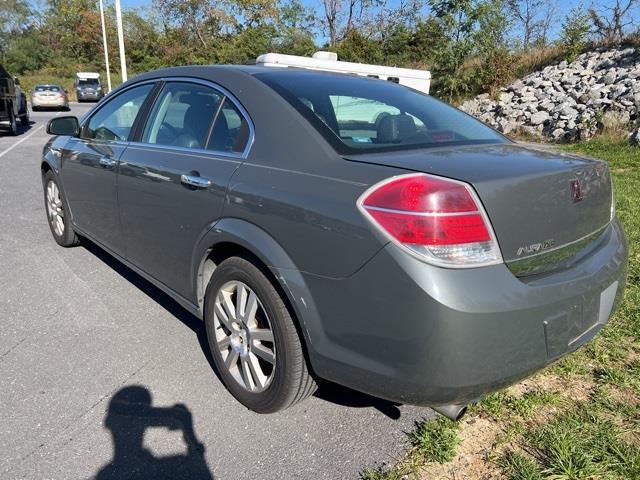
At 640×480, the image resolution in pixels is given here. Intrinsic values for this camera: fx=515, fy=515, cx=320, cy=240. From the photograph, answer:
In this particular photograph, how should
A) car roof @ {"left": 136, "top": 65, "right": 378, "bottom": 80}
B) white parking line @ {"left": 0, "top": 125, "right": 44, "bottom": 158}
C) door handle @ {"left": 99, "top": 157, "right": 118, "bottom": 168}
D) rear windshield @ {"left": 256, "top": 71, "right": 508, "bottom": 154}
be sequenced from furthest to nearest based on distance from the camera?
white parking line @ {"left": 0, "top": 125, "right": 44, "bottom": 158}, door handle @ {"left": 99, "top": 157, "right": 118, "bottom": 168}, car roof @ {"left": 136, "top": 65, "right": 378, "bottom": 80}, rear windshield @ {"left": 256, "top": 71, "right": 508, "bottom": 154}

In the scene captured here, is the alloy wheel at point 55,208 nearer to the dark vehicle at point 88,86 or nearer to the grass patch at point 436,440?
the grass patch at point 436,440

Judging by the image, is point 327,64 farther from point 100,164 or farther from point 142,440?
point 142,440

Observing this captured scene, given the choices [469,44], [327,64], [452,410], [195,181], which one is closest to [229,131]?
[195,181]

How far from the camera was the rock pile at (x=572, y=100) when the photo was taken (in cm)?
1223

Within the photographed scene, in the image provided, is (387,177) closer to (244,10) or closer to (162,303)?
(162,303)

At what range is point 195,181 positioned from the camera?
2.64m

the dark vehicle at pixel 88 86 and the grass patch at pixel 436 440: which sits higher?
the dark vehicle at pixel 88 86

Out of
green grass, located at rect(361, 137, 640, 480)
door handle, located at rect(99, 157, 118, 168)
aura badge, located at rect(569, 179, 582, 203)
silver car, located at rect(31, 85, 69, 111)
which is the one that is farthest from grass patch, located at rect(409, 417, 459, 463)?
silver car, located at rect(31, 85, 69, 111)

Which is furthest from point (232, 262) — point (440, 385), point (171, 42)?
point (171, 42)

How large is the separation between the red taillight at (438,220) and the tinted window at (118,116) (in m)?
2.26

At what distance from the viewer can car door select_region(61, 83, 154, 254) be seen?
351cm

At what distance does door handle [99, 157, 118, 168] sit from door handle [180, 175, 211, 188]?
38.0 inches

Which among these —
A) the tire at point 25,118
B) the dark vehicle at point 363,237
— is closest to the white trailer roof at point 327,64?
the dark vehicle at point 363,237

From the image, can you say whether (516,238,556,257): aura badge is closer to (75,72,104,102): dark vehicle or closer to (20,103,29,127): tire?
(20,103,29,127): tire
